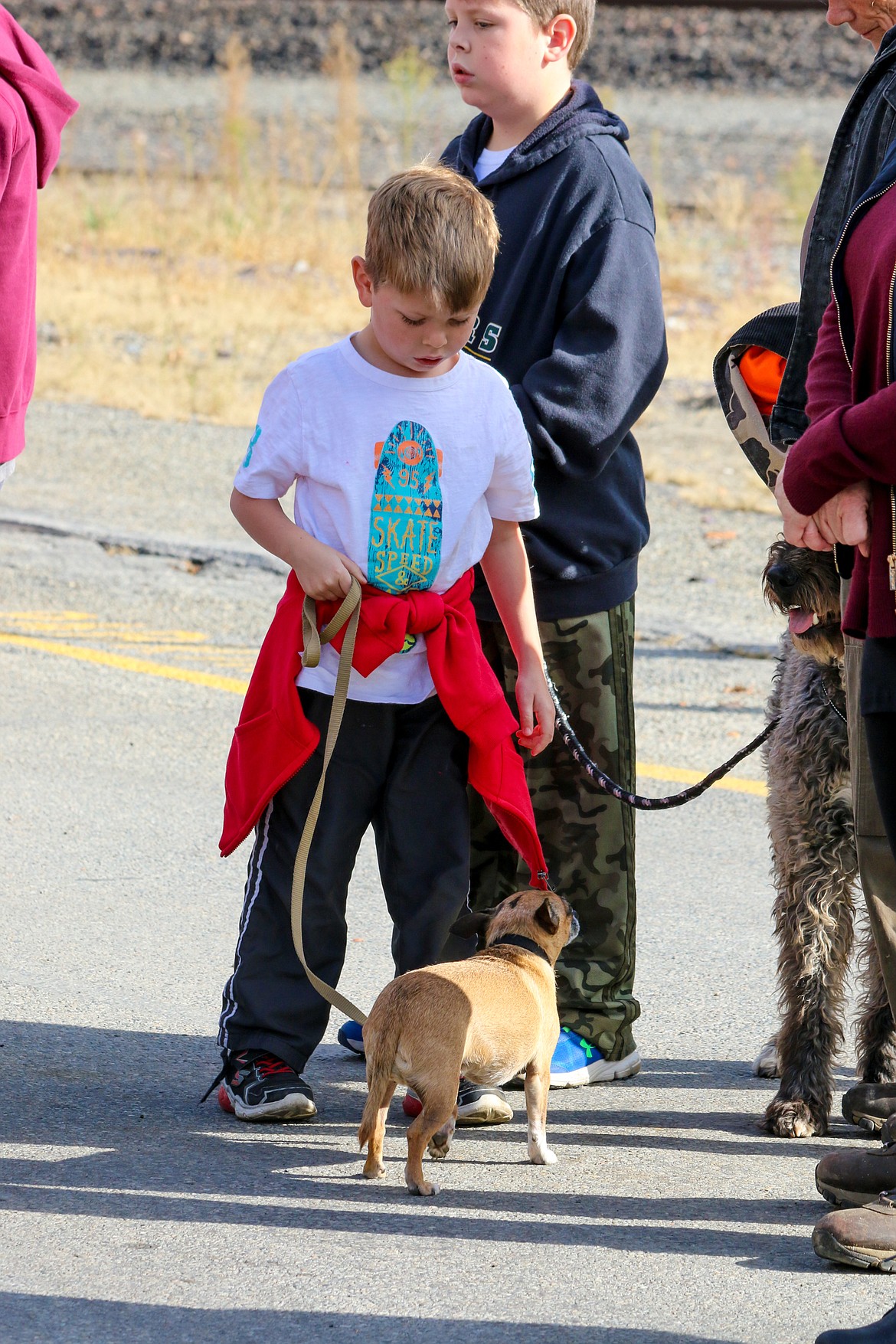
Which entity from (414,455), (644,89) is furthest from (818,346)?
(644,89)

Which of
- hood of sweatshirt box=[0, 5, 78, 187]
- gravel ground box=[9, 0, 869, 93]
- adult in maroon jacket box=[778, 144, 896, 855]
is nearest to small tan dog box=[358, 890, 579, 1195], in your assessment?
adult in maroon jacket box=[778, 144, 896, 855]

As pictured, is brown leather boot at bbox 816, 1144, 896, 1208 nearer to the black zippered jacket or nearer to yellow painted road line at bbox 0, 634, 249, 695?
the black zippered jacket

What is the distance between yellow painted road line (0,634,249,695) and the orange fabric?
3.60 meters

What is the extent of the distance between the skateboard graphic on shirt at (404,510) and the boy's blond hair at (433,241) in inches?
11.0

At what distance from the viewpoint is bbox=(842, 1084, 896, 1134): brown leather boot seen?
3.66 metres

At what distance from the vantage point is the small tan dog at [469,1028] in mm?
3166

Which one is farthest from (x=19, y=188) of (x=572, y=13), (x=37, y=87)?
(x=572, y=13)

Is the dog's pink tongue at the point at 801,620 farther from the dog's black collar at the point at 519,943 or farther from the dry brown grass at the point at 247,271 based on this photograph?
the dry brown grass at the point at 247,271

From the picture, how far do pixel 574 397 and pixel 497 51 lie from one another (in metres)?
0.73

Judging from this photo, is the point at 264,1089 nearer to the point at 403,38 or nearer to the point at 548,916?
the point at 548,916

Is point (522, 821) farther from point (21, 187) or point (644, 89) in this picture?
point (644, 89)

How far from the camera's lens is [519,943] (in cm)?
349

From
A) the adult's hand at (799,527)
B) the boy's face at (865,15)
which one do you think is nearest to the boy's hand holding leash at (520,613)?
the adult's hand at (799,527)

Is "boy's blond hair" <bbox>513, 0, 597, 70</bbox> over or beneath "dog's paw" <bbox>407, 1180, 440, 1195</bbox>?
over
